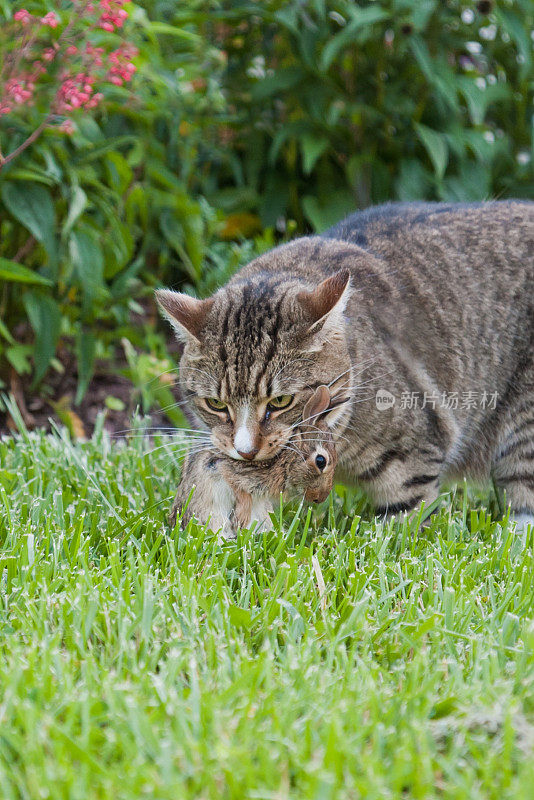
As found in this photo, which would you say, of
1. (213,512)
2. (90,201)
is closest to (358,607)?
(213,512)

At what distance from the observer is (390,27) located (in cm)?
547

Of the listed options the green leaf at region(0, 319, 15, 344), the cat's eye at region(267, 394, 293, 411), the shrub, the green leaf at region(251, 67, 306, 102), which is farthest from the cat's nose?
the green leaf at region(251, 67, 306, 102)

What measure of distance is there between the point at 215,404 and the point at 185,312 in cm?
34

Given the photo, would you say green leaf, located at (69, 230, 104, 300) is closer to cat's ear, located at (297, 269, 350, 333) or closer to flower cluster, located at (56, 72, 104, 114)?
flower cluster, located at (56, 72, 104, 114)

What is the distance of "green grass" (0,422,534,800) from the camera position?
5.75ft

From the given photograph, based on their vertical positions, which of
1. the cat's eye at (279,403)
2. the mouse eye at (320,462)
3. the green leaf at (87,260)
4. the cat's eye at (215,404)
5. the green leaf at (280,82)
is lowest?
the mouse eye at (320,462)

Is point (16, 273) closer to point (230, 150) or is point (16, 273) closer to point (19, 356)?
point (19, 356)

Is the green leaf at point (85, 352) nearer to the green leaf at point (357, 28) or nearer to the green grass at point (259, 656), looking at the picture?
the green grass at point (259, 656)

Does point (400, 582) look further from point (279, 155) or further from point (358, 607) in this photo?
point (279, 155)

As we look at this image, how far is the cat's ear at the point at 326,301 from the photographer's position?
114 inches

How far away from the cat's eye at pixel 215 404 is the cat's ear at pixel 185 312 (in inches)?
8.6

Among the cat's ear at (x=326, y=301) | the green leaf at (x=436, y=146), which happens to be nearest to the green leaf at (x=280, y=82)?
the green leaf at (x=436, y=146)

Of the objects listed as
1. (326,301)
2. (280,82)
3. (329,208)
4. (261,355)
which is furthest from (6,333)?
(280,82)

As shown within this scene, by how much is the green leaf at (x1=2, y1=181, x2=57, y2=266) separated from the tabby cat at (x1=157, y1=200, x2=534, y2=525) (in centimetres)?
98
